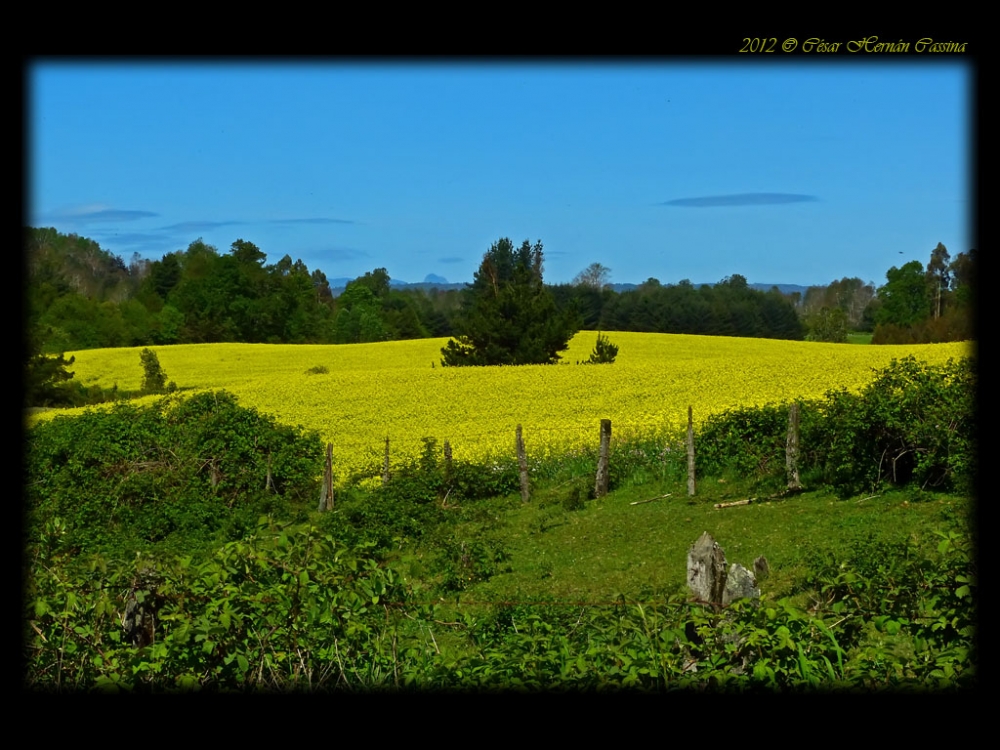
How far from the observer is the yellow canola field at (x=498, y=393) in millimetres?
21969

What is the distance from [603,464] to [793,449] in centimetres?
293

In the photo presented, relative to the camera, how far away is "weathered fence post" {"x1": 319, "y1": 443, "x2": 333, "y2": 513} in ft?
51.6

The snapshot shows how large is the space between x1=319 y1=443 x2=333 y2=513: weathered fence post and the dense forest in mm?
42700

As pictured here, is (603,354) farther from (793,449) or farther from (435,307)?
(435,307)

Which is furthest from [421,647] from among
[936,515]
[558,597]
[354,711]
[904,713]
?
[936,515]

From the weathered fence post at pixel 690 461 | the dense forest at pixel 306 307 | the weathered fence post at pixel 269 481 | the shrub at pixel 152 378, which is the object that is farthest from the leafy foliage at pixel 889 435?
the dense forest at pixel 306 307

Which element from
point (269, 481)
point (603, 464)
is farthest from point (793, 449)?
point (269, 481)

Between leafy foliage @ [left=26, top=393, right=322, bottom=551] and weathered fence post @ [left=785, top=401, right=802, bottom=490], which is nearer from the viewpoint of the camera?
weathered fence post @ [left=785, top=401, right=802, bottom=490]

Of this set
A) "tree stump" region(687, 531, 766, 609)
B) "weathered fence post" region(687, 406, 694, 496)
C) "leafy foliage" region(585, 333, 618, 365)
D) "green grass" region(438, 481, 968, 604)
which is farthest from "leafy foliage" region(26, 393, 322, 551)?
"leafy foliage" region(585, 333, 618, 365)

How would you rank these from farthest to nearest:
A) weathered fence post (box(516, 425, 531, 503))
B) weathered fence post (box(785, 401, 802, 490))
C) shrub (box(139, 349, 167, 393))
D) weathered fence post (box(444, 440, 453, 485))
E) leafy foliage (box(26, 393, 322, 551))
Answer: shrub (box(139, 349, 167, 393)) → weathered fence post (box(516, 425, 531, 503)) → weathered fence post (box(444, 440, 453, 485)) → leafy foliage (box(26, 393, 322, 551)) → weathered fence post (box(785, 401, 802, 490))

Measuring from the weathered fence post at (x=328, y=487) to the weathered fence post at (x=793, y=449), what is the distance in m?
6.81

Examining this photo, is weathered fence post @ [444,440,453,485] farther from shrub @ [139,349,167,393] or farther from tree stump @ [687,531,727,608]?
shrub @ [139,349,167,393]

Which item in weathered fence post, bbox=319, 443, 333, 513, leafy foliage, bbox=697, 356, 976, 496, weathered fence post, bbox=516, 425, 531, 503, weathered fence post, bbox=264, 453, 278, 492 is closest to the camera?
leafy foliage, bbox=697, 356, 976, 496
